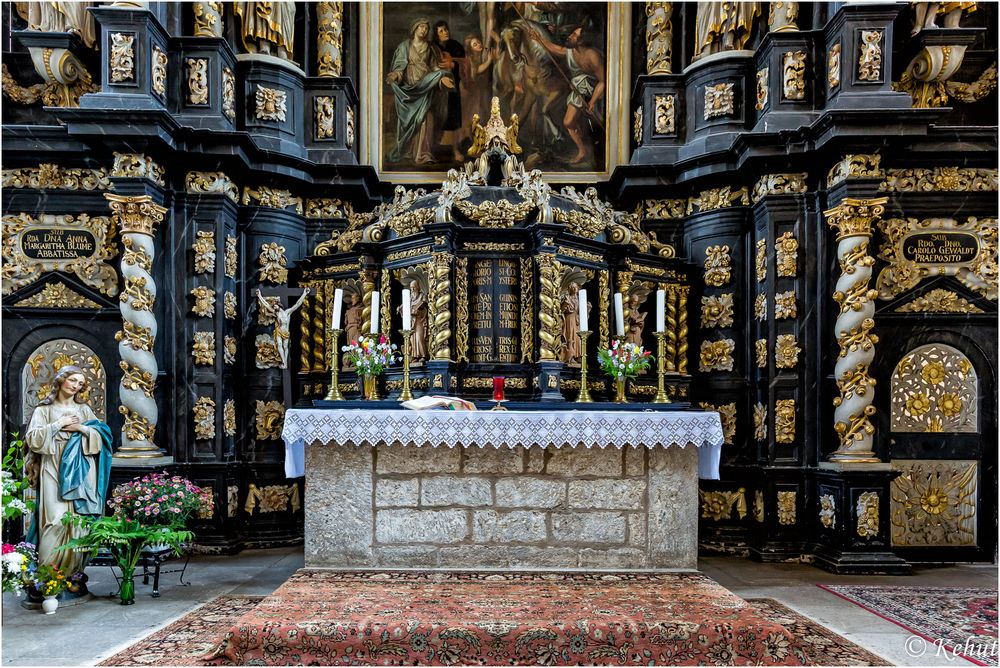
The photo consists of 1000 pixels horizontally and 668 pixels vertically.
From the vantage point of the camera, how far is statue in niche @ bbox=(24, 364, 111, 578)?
6.67 meters

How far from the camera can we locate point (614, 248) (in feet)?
31.5

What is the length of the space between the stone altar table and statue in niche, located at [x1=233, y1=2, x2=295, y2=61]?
234 inches

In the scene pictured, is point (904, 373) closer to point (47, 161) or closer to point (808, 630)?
point (808, 630)

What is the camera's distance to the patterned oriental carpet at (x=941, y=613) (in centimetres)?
566

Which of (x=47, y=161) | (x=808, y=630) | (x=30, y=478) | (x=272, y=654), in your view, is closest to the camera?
(x=272, y=654)

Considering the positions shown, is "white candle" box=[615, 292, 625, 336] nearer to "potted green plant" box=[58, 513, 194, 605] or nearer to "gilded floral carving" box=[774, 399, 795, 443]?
"gilded floral carving" box=[774, 399, 795, 443]

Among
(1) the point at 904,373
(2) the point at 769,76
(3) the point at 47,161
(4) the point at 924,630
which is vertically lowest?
(4) the point at 924,630

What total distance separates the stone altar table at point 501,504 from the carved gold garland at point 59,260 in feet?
13.1

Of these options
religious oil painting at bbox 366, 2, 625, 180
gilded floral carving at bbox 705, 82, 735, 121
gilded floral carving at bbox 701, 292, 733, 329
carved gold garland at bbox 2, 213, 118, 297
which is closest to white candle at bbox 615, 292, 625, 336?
gilded floral carving at bbox 701, 292, 733, 329

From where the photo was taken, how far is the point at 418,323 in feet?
30.6

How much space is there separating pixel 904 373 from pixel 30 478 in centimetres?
953

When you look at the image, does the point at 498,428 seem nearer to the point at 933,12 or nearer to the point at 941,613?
the point at 941,613

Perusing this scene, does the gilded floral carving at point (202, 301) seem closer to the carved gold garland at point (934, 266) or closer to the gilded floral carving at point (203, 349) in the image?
→ the gilded floral carving at point (203, 349)

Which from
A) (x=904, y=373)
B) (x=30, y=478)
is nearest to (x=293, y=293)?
(x=30, y=478)
